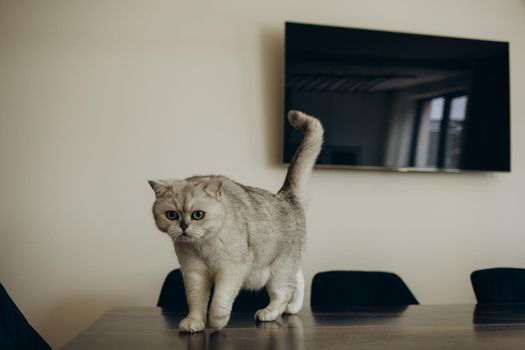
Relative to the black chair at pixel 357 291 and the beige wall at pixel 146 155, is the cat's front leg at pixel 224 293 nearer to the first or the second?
the black chair at pixel 357 291

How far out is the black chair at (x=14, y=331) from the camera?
1190 millimetres

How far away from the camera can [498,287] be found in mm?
1962

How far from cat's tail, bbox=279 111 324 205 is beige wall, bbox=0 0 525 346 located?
3.54 ft

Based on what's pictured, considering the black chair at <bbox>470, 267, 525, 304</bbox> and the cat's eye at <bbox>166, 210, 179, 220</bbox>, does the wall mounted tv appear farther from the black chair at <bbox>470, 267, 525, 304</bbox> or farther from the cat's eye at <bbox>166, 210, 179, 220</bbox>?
the cat's eye at <bbox>166, 210, 179, 220</bbox>

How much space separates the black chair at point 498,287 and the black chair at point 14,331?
1.56 m

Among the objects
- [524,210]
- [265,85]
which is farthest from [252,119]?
[524,210]

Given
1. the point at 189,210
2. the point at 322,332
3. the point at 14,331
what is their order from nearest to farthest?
the point at 189,210, the point at 322,332, the point at 14,331

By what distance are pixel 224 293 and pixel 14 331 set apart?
60 cm

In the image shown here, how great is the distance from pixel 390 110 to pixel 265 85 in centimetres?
64

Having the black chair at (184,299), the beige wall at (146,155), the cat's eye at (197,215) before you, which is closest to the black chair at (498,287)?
the beige wall at (146,155)

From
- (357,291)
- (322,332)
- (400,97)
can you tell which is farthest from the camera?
(400,97)

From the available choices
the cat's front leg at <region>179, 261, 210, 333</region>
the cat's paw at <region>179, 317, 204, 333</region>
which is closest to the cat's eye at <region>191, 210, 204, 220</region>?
the cat's front leg at <region>179, 261, 210, 333</region>

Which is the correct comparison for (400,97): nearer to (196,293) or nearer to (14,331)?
(196,293)

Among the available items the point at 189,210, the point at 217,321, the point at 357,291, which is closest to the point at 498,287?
the point at 357,291
